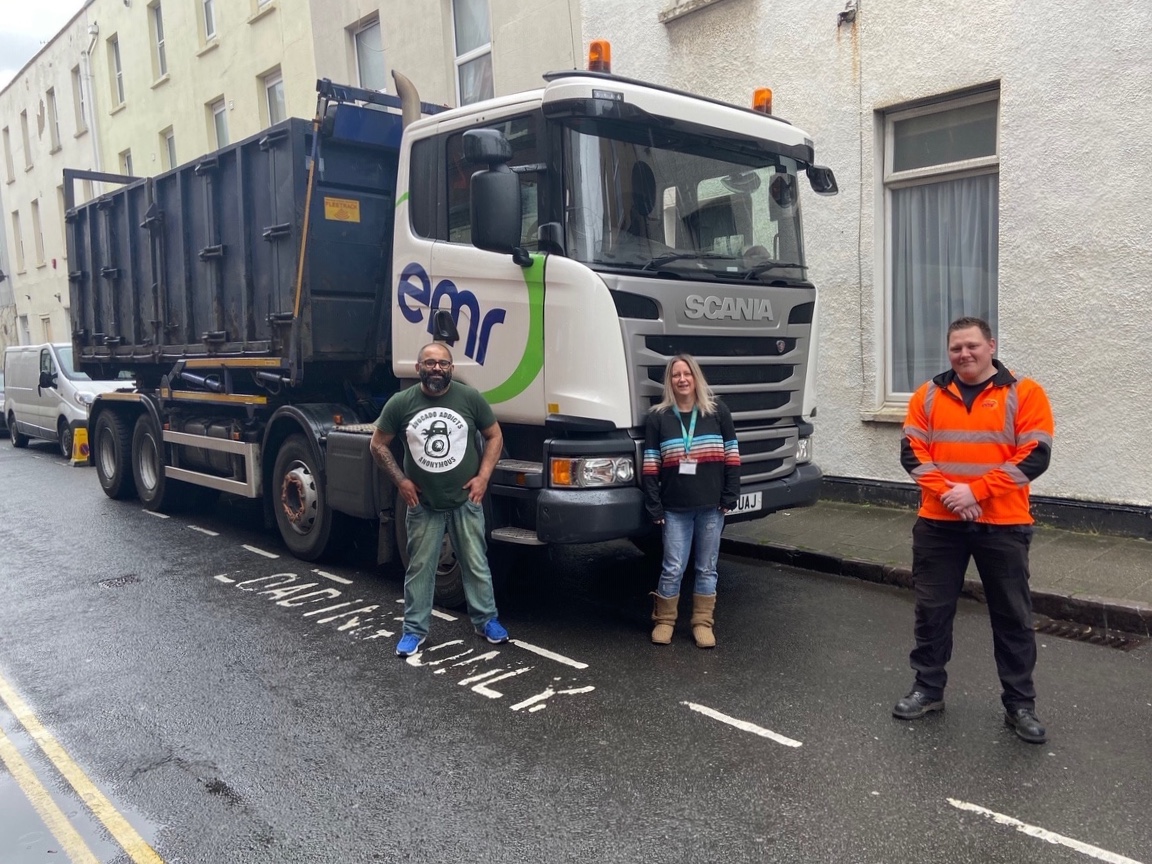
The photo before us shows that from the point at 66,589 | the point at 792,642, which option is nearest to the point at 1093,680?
the point at 792,642

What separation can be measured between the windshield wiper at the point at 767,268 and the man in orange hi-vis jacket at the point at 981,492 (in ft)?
5.74

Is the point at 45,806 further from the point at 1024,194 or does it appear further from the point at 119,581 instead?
the point at 1024,194

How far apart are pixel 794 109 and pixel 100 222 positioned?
7383 mm

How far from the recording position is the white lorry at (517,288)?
5.16m

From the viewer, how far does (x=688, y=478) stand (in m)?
5.19

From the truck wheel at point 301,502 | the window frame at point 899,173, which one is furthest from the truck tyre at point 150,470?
the window frame at point 899,173

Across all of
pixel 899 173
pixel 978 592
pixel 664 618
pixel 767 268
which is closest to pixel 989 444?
pixel 664 618

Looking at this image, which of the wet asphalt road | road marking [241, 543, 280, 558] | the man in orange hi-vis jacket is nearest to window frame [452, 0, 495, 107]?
road marking [241, 543, 280, 558]

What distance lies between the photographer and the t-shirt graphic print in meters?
A: 5.25

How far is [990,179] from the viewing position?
8016mm

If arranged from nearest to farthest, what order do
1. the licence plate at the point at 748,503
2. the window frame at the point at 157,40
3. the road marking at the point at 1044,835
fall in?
1. the road marking at the point at 1044,835
2. the licence plate at the point at 748,503
3. the window frame at the point at 157,40

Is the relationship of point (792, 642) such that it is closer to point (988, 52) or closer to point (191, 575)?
point (191, 575)

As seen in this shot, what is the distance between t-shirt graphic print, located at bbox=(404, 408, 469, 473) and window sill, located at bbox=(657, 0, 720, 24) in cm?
639

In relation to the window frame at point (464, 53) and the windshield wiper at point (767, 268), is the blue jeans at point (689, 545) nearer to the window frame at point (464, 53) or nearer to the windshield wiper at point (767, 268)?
the windshield wiper at point (767, 268)
